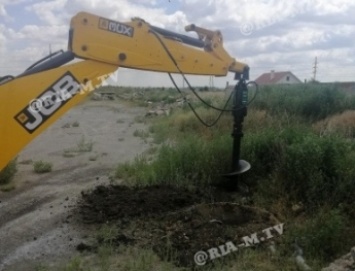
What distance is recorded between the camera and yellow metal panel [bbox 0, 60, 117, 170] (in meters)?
4.29

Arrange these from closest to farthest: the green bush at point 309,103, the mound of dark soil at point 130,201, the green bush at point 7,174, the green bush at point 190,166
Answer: the mound of dark soil at point 130,201
the green bush at point 190,166
the green bush at point 7,174
the green bush at point 309,103

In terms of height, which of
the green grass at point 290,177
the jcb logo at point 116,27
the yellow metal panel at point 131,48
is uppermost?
the jcb logo at point 116,27

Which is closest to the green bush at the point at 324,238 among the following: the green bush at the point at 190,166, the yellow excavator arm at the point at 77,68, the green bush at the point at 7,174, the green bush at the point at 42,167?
the yellow excavator arm at the point at 77,68

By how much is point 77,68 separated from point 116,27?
0.63m

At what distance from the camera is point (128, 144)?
1405cm

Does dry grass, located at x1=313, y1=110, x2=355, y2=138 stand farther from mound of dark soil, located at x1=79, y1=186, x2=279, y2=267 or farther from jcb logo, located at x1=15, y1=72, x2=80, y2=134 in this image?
jcb logo, located at x1=15, y1=72, x2=80, y2=134

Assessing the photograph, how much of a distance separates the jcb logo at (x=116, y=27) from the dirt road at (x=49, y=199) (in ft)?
8.23

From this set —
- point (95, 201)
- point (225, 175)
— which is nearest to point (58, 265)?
point (95, 201)

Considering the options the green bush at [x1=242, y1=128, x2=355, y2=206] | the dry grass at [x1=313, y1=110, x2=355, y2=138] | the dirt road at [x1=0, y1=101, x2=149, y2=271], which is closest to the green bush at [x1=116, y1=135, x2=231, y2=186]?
the green bush at [x1=242, y1=128, x2=355, y2=206]

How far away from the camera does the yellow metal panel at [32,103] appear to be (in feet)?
14.1

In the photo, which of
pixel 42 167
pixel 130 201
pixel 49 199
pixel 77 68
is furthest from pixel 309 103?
pixel 77 68

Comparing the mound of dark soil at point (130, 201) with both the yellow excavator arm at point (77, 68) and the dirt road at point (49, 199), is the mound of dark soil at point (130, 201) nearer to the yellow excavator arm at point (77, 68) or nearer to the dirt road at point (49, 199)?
the dirt road at point (49, 199)

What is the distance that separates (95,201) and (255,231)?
2508 millimetres

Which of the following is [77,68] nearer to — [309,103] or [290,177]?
[290,177]
